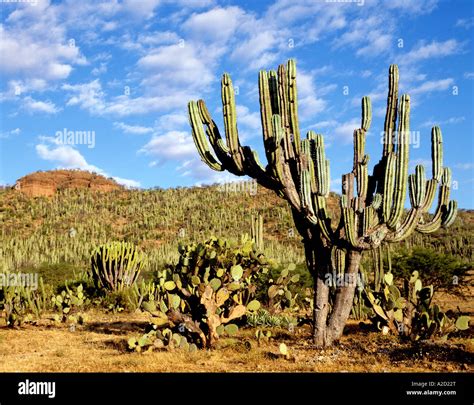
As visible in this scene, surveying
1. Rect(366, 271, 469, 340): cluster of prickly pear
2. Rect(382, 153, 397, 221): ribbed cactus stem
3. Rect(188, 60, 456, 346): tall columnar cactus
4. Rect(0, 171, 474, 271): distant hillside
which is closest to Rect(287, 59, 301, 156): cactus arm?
Rect(188, 60, 456, 346): tall columnar cactus

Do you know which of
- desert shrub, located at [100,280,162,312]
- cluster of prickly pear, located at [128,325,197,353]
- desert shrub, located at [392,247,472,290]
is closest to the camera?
cluster of prickly pear, located at [128,325,197,353]

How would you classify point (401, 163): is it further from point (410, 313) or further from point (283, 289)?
point (283, 289)

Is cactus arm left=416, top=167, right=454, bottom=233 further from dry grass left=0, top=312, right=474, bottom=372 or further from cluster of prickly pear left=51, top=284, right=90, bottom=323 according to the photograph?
A: cluster of prickly pear left=51, top=284, right=90, bottom=323

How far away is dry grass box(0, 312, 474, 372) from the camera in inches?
270

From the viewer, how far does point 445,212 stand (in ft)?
28.6

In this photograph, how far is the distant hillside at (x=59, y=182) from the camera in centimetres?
5069

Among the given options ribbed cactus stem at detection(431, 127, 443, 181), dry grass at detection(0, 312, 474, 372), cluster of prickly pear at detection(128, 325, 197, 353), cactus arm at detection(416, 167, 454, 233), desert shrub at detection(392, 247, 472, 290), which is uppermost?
ribbed cactus stem at detection(431, 127, 443, 181)

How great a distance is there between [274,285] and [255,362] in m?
4.25

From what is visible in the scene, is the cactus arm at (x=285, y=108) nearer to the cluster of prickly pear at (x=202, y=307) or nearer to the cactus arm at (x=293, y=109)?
the cactus arm at (x=293, y=109)

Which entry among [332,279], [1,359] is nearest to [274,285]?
[332,279]

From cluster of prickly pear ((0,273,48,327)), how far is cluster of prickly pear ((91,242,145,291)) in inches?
69.0

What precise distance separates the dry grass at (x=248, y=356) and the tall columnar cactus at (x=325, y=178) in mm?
Answer: 883

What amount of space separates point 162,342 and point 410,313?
4.50 metres
